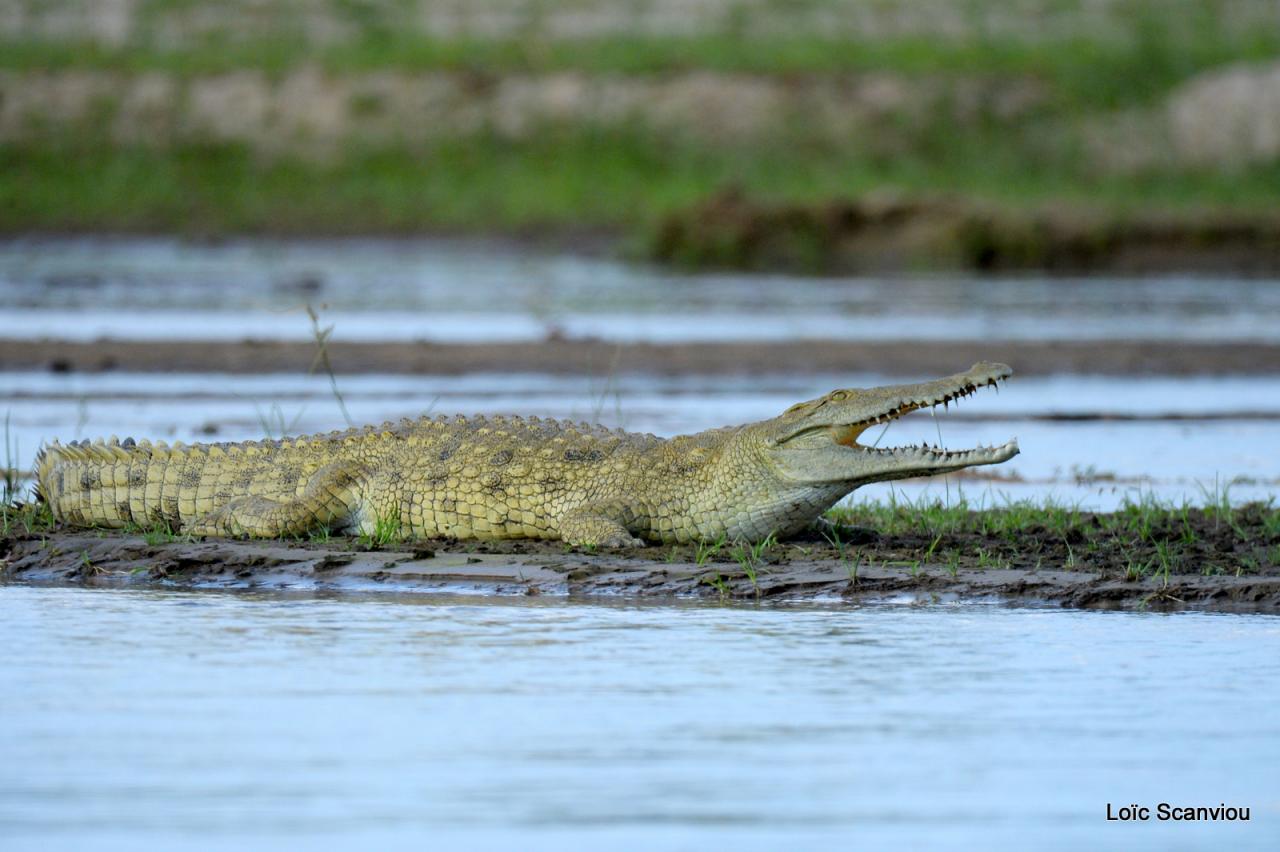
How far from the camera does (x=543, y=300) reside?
21359mm

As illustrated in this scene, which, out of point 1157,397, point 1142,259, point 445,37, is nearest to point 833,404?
point 1157,397

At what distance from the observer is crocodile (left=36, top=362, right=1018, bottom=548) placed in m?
7.78

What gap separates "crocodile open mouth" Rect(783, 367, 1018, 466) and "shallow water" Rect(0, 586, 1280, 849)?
0.53 m

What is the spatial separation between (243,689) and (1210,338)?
13.3 m

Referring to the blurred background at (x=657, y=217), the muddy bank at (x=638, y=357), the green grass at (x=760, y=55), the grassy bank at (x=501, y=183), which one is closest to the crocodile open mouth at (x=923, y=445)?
the blurred background at (x=657, y=217)

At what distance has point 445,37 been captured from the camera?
38.9 metres

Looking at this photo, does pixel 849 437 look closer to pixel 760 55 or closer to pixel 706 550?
pixel 706 550

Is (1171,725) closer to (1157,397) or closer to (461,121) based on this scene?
(1157,397)

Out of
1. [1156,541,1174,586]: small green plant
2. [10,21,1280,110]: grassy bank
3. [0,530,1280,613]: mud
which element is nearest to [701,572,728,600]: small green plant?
[0,530,1280,613]: mud

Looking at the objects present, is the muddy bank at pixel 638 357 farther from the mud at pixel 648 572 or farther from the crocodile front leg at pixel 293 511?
the mud at pixel 648 572

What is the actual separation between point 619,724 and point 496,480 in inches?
103

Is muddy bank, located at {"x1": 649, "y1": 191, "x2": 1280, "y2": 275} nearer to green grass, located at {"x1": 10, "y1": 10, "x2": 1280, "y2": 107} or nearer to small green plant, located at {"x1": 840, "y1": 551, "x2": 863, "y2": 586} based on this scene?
green grass, located at {"x1": 10, "y1": 10, "x2": 1280, "y2": 107}

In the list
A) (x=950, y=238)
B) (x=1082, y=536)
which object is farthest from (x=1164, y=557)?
(x=950, y=238)

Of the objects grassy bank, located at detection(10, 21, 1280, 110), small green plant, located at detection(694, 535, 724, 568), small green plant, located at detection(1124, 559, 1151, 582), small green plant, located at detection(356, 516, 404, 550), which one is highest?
grassy bank, located at detection(10, 21, 1280, 110)
